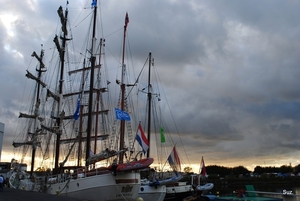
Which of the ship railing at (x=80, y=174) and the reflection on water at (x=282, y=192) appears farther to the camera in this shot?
the ship railing at (x=80, y=174)

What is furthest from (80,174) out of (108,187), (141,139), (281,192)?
(281,192)

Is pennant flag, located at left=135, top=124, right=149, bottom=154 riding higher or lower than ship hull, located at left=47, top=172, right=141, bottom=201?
higher

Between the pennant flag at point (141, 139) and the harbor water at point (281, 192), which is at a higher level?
the pennant flag at point (141, 139)

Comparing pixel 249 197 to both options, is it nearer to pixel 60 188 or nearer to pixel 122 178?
pixel 122 178

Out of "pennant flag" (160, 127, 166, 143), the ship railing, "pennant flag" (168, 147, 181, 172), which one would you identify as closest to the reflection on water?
"pennant flag" (168, 147, 181, 172)

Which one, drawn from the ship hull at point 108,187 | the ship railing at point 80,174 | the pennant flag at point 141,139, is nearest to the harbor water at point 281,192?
the pennant flag at point 141,139

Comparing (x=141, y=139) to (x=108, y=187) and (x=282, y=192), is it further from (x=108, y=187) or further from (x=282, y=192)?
(x=282, y=192)

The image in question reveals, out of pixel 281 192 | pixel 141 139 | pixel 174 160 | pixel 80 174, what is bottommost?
pixel 281 192

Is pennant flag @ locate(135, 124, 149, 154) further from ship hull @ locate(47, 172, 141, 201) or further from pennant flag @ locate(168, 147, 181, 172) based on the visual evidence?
pennant flag @ locate(168, 147, 181, 172)

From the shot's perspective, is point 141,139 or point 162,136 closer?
point 141,139

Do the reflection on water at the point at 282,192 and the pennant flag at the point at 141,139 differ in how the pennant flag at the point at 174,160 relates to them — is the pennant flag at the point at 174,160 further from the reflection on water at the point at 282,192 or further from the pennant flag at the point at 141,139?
the pennant flag at the point at 141,139

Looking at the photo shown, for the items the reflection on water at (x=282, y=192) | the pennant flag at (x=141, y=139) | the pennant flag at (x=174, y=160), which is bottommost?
the reflection on water at (x=282, y=192)

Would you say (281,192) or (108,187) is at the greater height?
Answer: (108,187)

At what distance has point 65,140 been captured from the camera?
2296 inches
